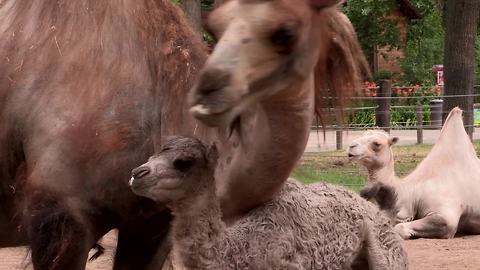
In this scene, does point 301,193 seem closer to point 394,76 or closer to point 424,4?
point 424,4

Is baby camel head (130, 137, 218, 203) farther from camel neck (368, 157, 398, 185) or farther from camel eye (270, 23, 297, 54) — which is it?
camel neck (368, 157, 398, 185)

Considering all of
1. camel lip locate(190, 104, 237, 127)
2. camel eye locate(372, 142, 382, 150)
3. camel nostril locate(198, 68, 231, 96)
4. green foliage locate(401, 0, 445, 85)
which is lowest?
green foliage locate(401, 0, 445, 85)

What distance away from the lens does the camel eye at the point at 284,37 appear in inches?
138

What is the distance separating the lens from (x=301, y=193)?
4555 mm

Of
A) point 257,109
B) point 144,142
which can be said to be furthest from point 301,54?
point 144,142

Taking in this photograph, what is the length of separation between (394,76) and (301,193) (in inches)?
1106

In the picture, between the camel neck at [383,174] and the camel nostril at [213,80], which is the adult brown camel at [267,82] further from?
the camel neck at [383,174]

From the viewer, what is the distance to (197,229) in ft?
13.5

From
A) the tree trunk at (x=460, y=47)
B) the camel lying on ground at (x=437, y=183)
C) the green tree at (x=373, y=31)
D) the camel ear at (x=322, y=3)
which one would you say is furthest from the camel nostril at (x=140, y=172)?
the green tree at (x=373, y=31)

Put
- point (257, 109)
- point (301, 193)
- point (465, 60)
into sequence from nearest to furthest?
point (257, 109), point (301, 193), point (465, 60)

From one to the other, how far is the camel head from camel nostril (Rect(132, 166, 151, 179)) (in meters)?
0.56

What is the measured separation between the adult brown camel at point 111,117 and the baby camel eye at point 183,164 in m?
0.13

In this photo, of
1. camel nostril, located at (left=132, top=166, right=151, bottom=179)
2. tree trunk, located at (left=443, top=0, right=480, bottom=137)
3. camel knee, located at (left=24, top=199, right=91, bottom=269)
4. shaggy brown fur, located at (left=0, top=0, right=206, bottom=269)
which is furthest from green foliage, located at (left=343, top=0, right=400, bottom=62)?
camel nostril, located at (left=132, top=166, right=151, bottom=179)

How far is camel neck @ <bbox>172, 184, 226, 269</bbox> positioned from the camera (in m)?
4.11
